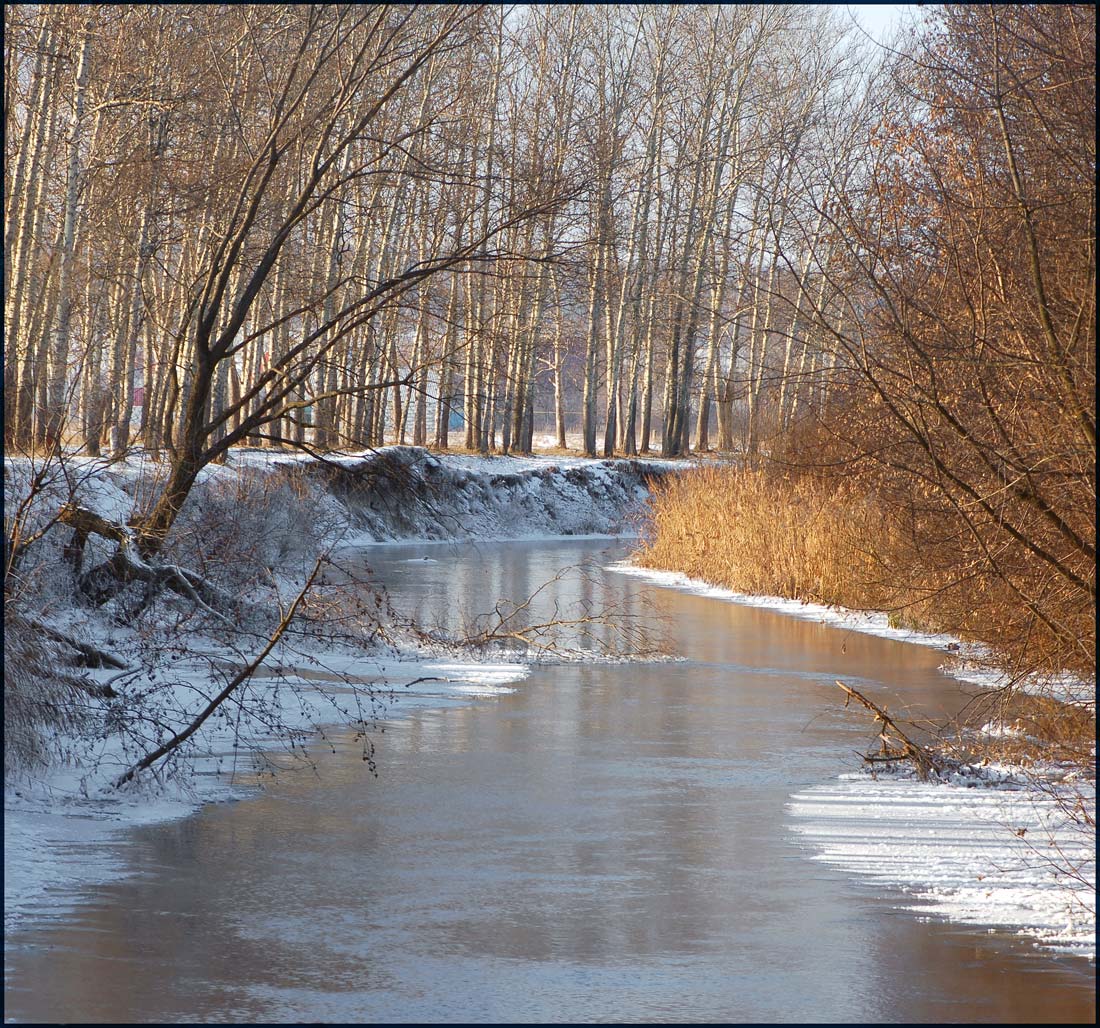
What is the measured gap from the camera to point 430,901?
6086 mm

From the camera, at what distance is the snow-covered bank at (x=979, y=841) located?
20.1 ft

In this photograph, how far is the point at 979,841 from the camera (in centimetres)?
720

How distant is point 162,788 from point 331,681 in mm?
4034

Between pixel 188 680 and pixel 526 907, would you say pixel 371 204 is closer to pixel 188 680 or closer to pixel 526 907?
pixel 188 680

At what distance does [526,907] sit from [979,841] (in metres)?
2.61

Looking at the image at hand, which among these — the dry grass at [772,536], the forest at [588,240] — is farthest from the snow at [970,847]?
the dry grass at [772,536]

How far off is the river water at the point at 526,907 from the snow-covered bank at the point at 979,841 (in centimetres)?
21

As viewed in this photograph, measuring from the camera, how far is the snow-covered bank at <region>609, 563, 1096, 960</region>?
6125 millimetres

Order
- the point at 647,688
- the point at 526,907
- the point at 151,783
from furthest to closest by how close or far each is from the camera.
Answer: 1. the point at 647,688
2. the point at 151,783
3. the point at 526,907

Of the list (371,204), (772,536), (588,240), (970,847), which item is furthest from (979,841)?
(371,204)

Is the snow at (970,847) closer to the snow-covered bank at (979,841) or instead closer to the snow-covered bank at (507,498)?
the snow-covered bank at (979,841)

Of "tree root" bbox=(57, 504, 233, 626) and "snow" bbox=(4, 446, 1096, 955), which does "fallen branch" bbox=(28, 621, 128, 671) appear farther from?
"tree root" bbox=(57, 504, 233, 626)

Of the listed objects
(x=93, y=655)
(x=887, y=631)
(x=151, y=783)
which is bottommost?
(x=151, y=783)

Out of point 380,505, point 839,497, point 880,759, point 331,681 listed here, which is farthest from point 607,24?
point 880,759
